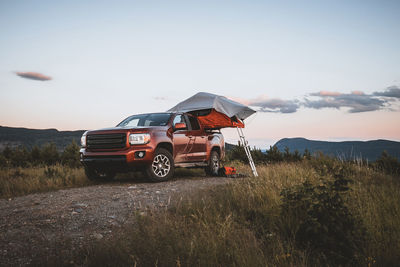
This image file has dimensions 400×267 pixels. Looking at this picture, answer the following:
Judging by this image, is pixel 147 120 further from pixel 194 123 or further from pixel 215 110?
pixel 215 110

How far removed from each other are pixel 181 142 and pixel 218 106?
1867 mm

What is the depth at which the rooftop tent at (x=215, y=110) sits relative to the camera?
10.2 metres

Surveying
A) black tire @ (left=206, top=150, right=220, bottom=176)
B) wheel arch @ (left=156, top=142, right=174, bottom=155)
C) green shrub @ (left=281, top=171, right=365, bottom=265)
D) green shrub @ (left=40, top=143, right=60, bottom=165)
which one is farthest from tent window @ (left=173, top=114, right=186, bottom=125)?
green shrub @ (left=40, top=143, right=60, bottom=165)

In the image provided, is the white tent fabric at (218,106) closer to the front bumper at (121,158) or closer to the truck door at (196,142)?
the truck door at (196,142)

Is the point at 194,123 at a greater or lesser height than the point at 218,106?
lesser

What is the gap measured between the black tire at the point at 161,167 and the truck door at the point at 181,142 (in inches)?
20.4

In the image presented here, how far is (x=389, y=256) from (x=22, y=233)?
439cm

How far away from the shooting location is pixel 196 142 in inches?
396

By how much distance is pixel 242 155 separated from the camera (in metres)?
17.5

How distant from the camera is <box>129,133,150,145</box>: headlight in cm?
796

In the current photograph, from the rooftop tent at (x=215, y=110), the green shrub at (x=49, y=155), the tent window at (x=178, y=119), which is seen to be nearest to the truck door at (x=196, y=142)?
the tent window at (x=178, y=119)

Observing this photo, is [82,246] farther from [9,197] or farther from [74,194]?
[9,197]

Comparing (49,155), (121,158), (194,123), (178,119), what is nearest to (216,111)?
(194,123)

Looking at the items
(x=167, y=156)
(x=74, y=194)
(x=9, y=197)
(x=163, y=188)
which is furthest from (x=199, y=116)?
(x=9, y=197)
